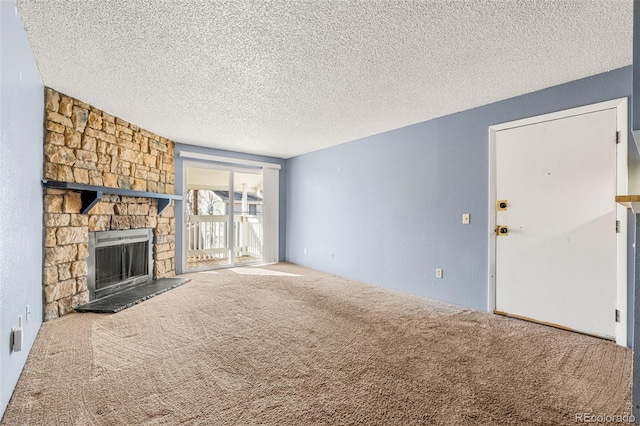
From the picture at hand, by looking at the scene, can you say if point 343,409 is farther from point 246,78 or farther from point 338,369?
point 246,78

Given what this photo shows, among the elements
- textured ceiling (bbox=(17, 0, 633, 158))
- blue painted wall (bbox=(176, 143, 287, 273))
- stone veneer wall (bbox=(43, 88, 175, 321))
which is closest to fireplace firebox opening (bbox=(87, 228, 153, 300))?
stone veneer wall (bbox=(43, 88, 175, 321))

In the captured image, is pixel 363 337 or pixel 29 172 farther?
pixel 363 337

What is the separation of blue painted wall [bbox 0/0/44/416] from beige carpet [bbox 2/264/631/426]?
320 millimetres

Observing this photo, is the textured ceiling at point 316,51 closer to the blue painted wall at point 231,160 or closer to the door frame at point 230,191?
the blue painted wall at point 231,160

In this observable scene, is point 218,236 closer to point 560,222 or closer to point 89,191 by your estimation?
point 89,191

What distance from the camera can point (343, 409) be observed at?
160 cm

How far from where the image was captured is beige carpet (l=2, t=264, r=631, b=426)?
157 cm

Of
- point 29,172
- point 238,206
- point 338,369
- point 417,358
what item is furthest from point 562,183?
point 238,206

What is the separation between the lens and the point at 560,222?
2.77m

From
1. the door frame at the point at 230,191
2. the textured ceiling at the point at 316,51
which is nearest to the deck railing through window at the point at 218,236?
the door frame at the point at 230,191

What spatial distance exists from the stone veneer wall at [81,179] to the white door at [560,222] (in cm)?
461

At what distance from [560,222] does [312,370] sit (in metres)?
2.68

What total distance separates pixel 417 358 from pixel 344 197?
3.21 meters

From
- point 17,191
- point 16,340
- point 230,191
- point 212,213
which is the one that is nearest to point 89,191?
point 17,191
